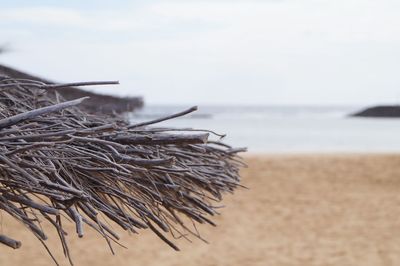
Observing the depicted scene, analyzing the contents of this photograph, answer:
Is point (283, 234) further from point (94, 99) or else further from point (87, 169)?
point (87, 169)

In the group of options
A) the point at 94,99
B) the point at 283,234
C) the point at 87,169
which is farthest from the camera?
the point at 283,234

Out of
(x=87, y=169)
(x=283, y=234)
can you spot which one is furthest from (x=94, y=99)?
(x=283, y=234)

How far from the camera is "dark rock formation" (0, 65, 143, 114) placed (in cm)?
259

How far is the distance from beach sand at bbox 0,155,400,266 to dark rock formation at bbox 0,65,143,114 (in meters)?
1.46

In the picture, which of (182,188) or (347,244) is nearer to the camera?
(182,188)

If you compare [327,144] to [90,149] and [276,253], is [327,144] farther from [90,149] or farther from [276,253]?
[90,149]

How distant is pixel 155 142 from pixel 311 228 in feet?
19.7

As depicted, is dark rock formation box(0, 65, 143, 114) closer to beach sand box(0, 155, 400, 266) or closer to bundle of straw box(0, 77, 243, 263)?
bundle of straw box(0, 77, 243, 263)

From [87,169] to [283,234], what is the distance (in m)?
5.69

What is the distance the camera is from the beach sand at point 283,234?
19.2 feet

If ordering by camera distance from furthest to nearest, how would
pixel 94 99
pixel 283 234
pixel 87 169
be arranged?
1. pixel 283 234
2. pixel 94 99
3. pixel 87 169

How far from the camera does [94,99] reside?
2.93 meters

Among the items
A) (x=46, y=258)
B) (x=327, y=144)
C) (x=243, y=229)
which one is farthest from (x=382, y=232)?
(x=327, y=144)

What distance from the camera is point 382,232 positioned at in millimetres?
6918
